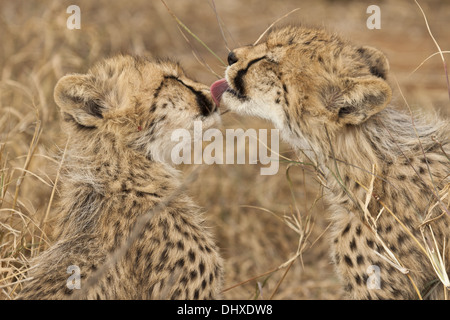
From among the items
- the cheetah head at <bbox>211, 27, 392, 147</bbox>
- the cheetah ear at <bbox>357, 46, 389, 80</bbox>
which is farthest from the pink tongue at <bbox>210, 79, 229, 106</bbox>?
the cheetah ear at <bbox>357, 46, 389, 80</bbox>

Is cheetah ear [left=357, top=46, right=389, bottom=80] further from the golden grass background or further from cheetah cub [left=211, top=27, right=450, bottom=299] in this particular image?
the golden grass background

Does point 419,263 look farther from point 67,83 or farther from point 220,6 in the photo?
point 220,6

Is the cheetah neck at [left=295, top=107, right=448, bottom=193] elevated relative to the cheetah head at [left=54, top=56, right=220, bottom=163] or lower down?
lower down

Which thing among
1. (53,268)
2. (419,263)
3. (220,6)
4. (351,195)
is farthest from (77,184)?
(220,6)

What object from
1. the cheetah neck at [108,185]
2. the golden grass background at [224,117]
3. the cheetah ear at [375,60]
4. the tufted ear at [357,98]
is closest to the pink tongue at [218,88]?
the golden grass background at [224,117]

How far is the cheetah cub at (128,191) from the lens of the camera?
2.99 m

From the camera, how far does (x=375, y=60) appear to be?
3430mm

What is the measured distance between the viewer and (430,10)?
9148mm

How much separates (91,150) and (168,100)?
0.49 metres

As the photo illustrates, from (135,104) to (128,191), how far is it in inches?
18.6

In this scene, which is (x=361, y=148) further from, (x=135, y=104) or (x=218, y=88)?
(x=135, y=104)

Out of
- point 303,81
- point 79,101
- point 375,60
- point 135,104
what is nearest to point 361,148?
point 303,81

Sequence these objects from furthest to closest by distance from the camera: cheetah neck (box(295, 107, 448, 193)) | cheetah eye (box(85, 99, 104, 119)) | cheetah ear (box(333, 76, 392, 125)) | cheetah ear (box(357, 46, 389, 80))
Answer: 1. cheetah ear (box(357, 46, 389, 80))
2. cheetah eye (box(85, 99, 104, 119))
3. cheetah neck (box(295, 107, 448, 193))
4. cheetah ear (box(333, 76, 392, 125))

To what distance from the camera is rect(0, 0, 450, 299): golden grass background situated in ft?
12.2
